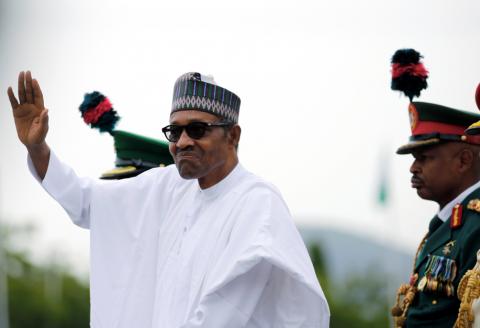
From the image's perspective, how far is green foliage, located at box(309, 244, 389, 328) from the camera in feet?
164

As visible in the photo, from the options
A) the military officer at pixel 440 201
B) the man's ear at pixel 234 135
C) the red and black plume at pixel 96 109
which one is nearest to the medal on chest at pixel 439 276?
the military officer at pixel 440 201

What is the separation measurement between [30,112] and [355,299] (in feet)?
158

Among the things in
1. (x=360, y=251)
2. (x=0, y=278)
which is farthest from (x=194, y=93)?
(x=360, y=251)

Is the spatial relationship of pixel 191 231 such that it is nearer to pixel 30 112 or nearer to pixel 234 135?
pixel 234 135

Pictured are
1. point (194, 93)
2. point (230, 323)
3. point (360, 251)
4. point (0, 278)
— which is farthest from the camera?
point (360, 251)

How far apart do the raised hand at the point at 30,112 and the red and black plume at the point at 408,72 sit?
234 centimetres

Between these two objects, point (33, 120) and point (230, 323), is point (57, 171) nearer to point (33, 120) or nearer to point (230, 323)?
point (33, 120)

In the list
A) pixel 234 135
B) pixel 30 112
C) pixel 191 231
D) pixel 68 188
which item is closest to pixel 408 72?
pixel 234 135

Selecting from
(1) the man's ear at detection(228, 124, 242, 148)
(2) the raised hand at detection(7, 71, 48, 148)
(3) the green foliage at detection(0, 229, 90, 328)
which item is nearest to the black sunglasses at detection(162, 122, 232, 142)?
(1) the man's ear at detection(228, 124, 242, 148)

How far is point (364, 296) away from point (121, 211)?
48746 millimetres

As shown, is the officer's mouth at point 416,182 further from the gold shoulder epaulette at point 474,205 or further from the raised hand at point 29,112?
the raised hand at point 29,112

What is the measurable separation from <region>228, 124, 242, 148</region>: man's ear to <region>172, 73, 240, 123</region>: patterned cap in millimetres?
45

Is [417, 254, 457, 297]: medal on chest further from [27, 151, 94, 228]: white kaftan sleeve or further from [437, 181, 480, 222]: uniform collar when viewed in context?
→ [27, 151, 94, 228]: white kaftan sleeve

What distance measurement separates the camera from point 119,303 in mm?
6336
